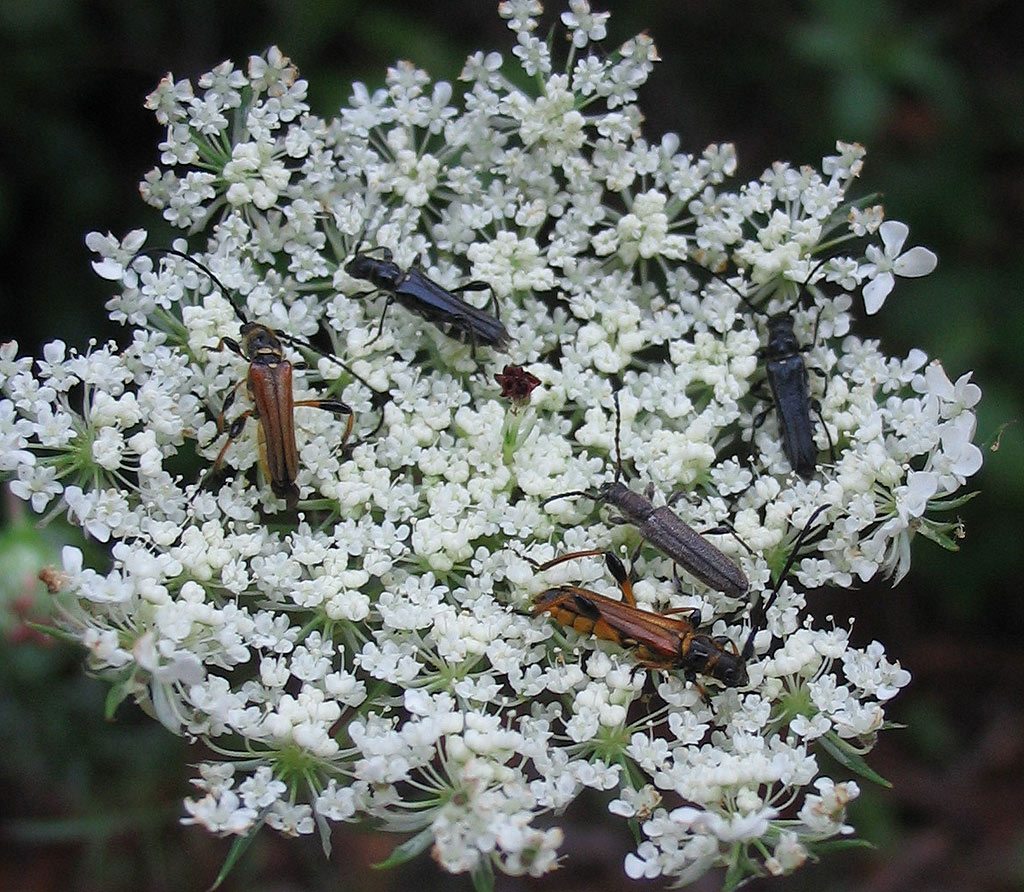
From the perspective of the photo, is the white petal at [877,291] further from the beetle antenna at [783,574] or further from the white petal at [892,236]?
the beetle antenna at [783,574]

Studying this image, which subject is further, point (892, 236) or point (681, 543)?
point (892, 236)

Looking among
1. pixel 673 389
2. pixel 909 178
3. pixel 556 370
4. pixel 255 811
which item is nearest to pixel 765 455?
pixel 673 389

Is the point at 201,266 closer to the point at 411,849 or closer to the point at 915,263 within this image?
the point at 411,849

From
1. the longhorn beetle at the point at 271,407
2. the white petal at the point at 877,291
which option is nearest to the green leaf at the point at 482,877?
the longhorn beetle at the point at 271,407

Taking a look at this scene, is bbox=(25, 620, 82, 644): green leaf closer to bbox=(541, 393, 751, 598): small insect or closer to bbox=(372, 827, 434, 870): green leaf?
bbox=(372, 827, 434, 870): green leaf

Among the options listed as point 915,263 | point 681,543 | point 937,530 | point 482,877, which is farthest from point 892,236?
point 482,877

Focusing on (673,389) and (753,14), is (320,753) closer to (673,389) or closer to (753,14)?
(673,389)
